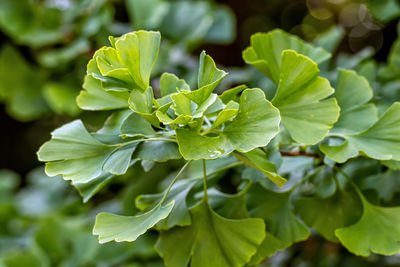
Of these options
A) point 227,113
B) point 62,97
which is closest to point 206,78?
point 227,113

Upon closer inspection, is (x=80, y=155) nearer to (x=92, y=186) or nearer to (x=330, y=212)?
(x=92, y=186)

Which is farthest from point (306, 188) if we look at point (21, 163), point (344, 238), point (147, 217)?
point (21, 163)

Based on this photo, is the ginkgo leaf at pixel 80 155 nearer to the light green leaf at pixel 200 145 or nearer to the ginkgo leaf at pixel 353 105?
the light green leaf at pixel 200 145

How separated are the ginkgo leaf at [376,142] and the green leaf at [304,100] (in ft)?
0.07

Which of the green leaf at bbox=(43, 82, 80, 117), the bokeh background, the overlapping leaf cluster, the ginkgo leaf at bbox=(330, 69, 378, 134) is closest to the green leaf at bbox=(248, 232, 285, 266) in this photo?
the overlapping leaf cluster

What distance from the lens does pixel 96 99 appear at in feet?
1.17

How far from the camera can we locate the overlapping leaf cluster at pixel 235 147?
→ 0.28 m

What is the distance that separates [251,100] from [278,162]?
63mm

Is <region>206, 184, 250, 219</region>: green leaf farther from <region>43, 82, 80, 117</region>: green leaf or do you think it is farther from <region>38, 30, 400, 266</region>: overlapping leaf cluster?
<region>43, 82, 80, 117</region>: green leaf

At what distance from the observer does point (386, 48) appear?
948mm

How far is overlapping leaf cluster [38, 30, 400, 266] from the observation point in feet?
0.92

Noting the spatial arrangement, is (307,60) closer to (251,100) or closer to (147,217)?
(251,100)

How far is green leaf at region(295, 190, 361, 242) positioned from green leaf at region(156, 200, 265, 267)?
0.25 feet

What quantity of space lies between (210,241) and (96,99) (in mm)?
159
